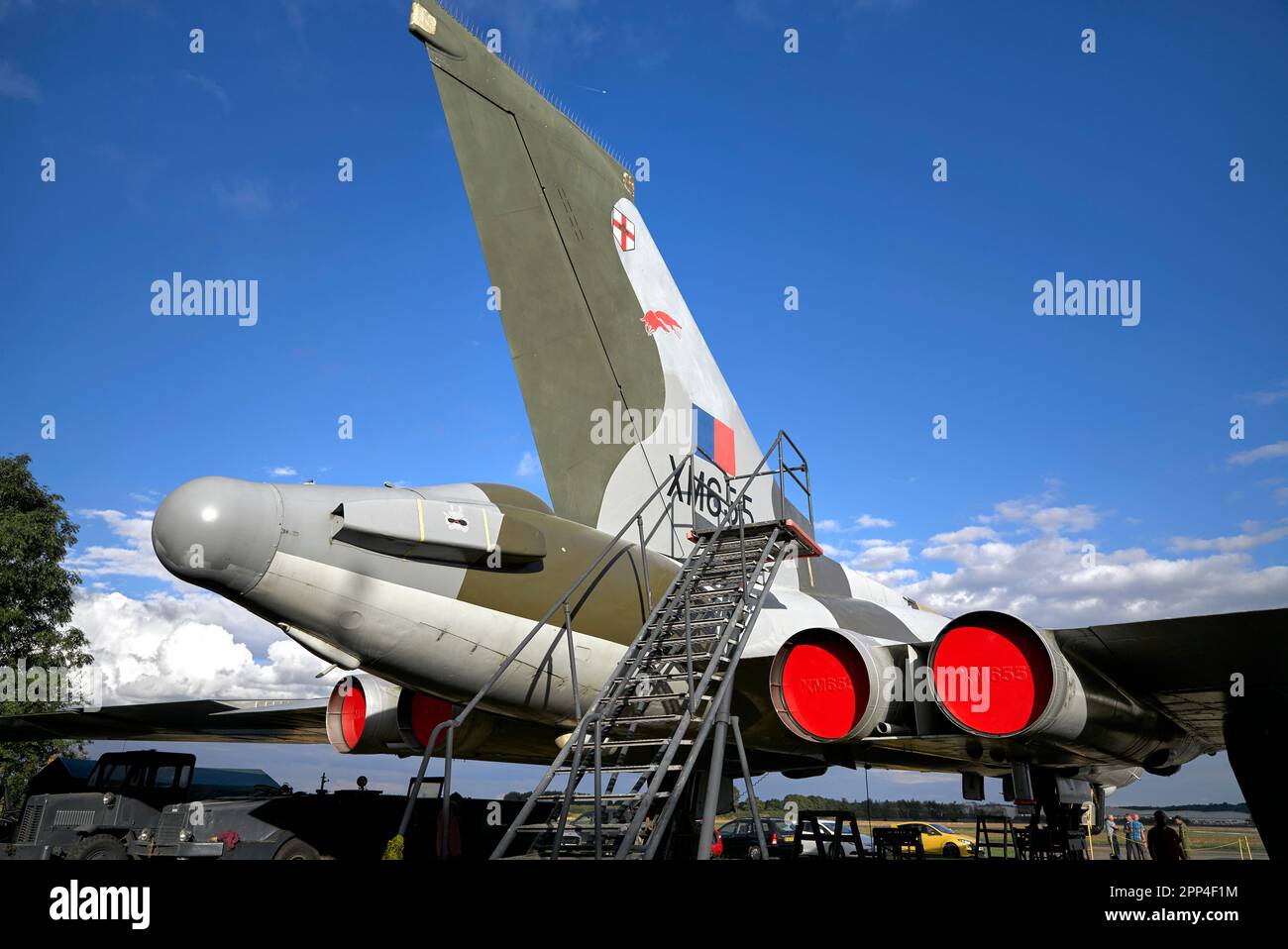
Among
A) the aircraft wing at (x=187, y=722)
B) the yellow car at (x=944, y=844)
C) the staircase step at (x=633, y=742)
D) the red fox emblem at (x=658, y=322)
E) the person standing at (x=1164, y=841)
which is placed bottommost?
the yellow car at (x=944, y=844)

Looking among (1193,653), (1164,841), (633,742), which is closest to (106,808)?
(633,742)

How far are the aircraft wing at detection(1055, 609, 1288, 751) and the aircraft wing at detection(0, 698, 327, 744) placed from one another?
32.6 feet

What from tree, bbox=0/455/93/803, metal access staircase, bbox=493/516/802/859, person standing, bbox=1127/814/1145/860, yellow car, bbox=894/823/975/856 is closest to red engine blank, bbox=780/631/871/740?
metal access staircase, bbox=493/516/802/859

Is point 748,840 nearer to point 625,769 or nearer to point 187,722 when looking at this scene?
point 187,722

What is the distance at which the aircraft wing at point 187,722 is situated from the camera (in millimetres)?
13039

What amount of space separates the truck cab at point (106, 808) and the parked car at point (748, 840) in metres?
8.61

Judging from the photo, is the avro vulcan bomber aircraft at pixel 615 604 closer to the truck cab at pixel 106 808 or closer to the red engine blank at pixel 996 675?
the red engine blank at pixel 996 675

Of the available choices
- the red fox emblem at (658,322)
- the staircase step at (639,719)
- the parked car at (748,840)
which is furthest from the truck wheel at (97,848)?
the red fox emblem at (658,322)

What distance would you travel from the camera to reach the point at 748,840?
17109mm

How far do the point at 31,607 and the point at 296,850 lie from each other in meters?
17.6

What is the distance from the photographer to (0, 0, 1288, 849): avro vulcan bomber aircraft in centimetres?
616

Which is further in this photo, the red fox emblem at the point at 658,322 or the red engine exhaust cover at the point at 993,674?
the red fox emblem at the point at 658,322

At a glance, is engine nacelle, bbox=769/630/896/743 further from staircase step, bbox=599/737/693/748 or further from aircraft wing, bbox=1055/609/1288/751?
aircraft wing, bbox=1055/609/1288/751
